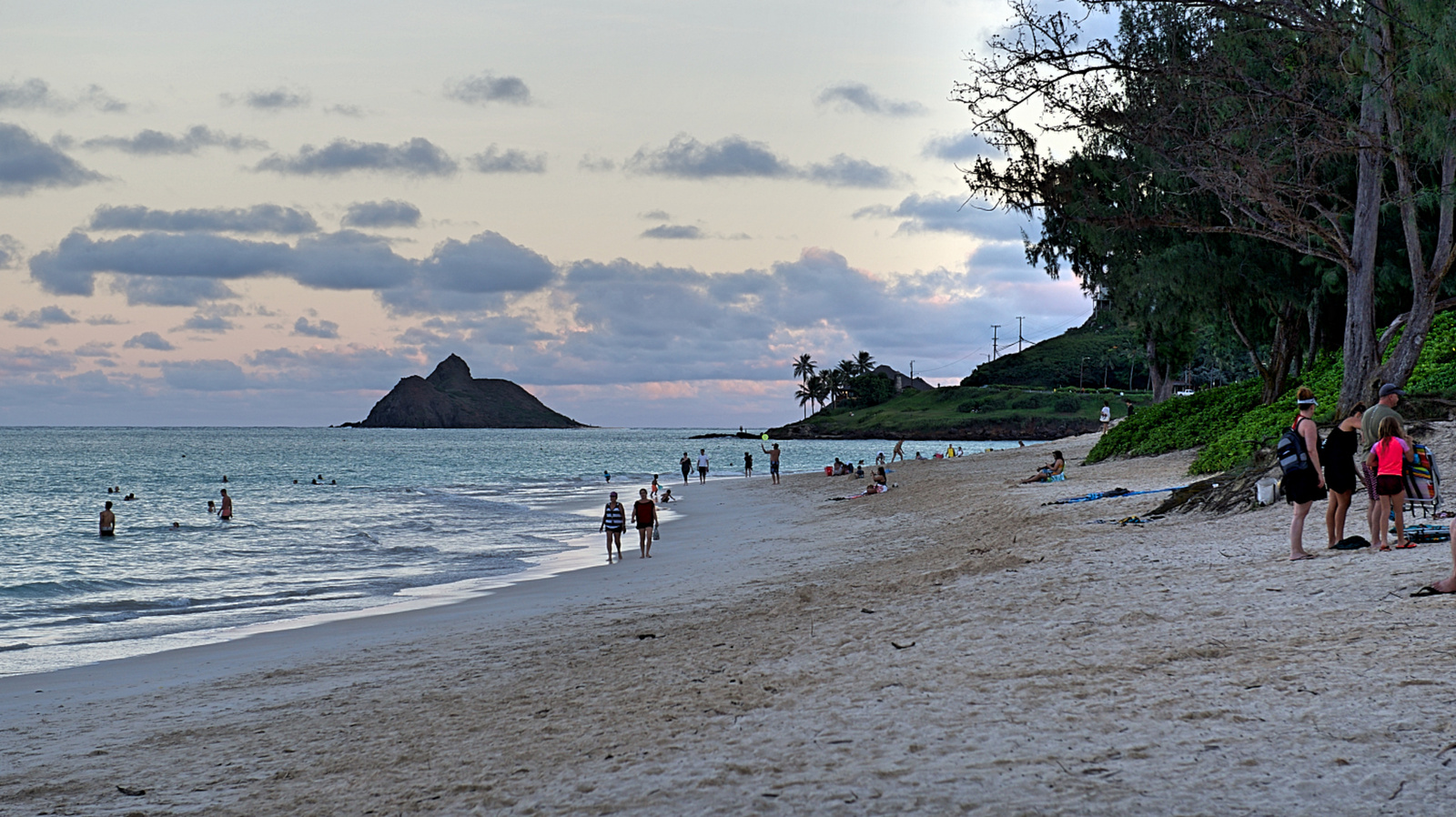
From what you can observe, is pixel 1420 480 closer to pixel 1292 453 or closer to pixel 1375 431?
pixel 1375 431

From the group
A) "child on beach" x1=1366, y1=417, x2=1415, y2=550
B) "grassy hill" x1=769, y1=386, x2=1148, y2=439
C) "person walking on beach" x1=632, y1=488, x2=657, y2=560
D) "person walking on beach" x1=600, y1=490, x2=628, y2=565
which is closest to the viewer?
"child on beach" x1=1366, y1=417, x2=1415, y2=550

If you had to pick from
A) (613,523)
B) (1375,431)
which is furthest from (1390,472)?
(613,523)

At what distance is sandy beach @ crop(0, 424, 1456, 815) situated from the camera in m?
4.96

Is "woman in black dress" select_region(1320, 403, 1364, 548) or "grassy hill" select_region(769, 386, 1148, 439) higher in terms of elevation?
"grassy hill" select_region(769, 386, 1148, 439)

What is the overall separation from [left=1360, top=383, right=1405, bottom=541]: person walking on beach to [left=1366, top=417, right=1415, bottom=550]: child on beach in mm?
27

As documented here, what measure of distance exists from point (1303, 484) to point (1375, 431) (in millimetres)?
1214

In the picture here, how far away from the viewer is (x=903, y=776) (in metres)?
5.08

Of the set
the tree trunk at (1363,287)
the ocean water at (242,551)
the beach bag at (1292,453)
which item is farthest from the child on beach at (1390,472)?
the ocean water at (242,551)

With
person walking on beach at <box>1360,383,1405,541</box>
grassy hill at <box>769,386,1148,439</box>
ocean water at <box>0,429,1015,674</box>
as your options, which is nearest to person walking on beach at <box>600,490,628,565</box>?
ocean water at <box>0,429,1015,674</box>

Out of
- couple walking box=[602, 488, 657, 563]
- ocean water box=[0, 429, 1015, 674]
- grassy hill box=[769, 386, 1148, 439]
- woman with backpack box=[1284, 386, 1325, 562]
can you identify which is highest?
grassy hill box=[769, 386, 1148, 439]

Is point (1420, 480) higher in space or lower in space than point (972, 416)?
lower

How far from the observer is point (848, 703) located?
21.4 feet

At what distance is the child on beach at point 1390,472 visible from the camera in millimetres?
9805

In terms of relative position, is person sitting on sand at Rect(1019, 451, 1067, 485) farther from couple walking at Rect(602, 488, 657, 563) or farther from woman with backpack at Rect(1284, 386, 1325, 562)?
woman with backpack at Rect(1284, 386, 1325, 562)
